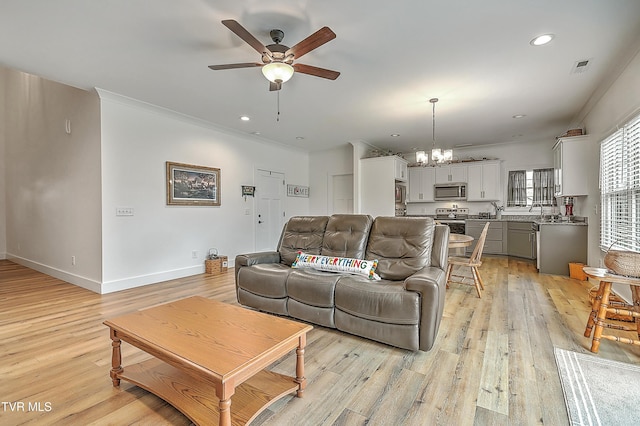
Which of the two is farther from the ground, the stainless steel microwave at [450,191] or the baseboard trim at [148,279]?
the stainless steel microwave at [450,191]

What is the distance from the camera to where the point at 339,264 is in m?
2.80

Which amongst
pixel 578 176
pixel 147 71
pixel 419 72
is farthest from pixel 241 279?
pixel 578 176

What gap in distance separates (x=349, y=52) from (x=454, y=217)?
5.42 metres

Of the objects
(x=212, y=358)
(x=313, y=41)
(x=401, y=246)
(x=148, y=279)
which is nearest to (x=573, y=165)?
(x=401, y=246)

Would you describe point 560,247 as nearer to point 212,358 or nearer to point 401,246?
point 401,246

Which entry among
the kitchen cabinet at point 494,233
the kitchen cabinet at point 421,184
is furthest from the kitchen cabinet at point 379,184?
the kitchen cabinet at point 494,233

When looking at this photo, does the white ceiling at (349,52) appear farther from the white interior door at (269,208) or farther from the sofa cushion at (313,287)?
the sofa cushion at (313,287)

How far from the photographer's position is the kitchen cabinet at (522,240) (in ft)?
18.7

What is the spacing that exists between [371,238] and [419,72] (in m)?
1.89

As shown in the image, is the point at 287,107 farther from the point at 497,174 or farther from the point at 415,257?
the point at 497,174

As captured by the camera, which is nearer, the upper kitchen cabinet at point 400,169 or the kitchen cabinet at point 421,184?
the upper kitchen cabinet at point 400,169

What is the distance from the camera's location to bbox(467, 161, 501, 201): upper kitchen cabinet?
6.45 meters

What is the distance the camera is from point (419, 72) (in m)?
3.15

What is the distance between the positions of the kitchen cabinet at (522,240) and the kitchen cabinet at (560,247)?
907mm
